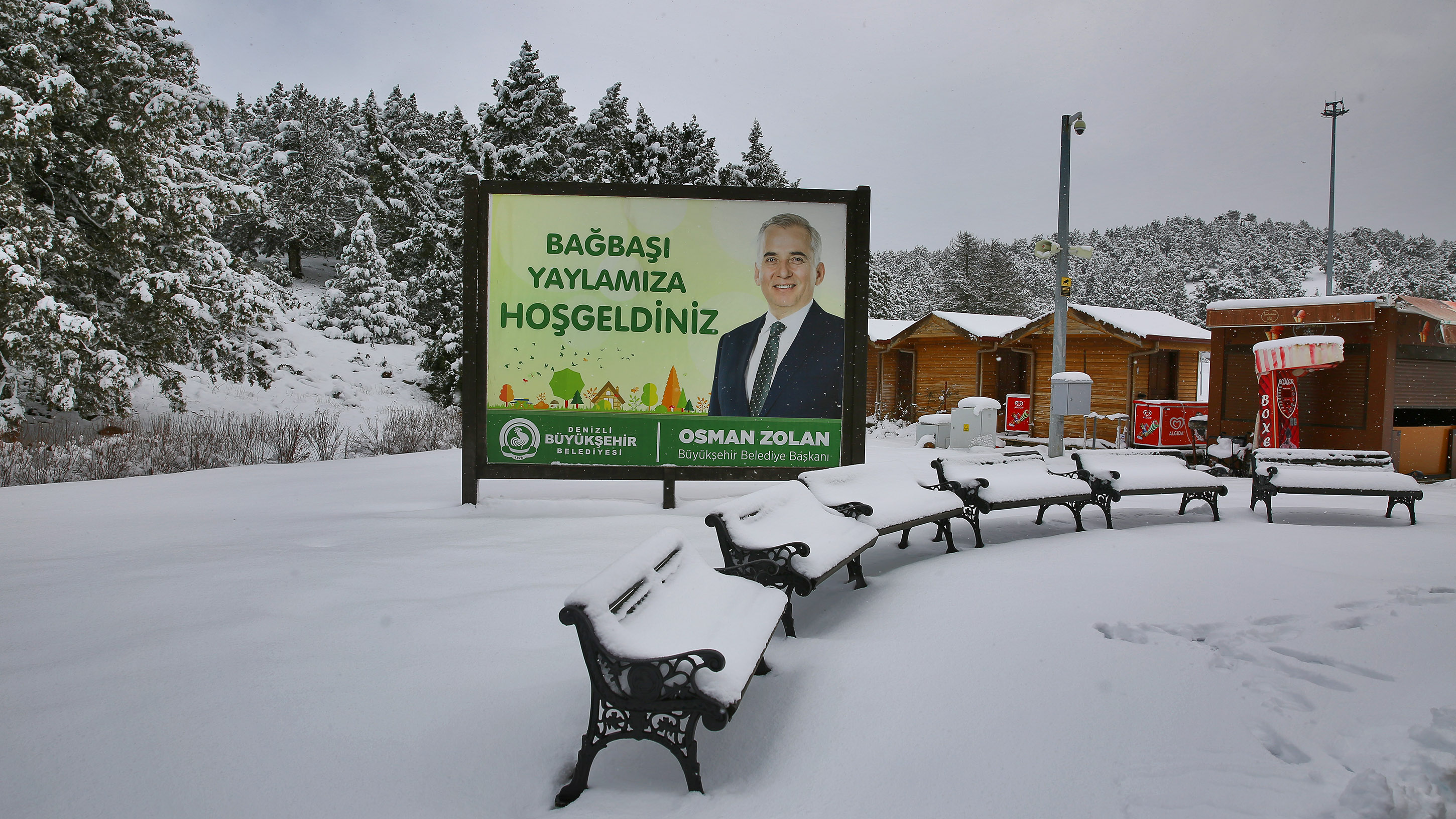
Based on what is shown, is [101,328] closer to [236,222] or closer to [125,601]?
[125,601]

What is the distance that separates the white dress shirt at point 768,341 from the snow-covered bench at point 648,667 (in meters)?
4.84

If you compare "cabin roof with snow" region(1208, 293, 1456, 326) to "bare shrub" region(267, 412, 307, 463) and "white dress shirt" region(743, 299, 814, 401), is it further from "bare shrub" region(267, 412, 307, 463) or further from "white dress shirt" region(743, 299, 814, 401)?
"bare shrub" region(267, 412, 307, 463)

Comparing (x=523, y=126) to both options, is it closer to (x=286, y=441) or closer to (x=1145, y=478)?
(x=286, y=441)

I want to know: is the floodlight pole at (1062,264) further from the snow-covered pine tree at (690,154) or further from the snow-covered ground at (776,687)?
the snow-covered pine tree at (690,154)

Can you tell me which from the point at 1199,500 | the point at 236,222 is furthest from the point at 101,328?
the point at 236,222

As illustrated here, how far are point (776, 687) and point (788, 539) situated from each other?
1145 millimetres

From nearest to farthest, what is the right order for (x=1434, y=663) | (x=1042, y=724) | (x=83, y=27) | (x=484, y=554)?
(x=1042, y=724) < (x=1434, y=663) < (x=484, y=554) < (x=83, y=27)

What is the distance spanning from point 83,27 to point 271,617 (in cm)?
1604

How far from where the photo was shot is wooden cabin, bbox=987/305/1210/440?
18.9m

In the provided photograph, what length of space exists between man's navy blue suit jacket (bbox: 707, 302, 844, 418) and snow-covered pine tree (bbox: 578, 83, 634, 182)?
24.2 m

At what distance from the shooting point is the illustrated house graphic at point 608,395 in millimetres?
7879

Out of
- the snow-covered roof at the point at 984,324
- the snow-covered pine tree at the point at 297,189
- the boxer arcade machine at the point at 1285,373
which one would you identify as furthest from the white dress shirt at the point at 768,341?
the snow-covered pine tree at the point at 297,189

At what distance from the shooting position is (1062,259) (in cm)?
1229

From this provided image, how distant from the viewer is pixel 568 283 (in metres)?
7.85
